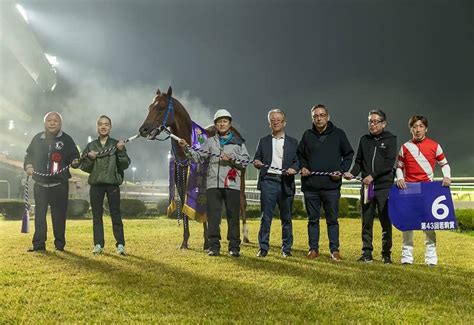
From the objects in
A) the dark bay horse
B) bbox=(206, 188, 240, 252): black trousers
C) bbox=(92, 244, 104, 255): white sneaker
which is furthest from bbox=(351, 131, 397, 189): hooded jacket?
bbox=(92, 244, 104, 255): white sneaker

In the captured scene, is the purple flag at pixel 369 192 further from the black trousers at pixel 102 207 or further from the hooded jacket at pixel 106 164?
the black trousers at pixel 102 207

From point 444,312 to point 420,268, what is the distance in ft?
7.49

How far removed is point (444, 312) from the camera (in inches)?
151

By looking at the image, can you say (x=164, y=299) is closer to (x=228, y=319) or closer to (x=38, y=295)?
(x=228, y=319)

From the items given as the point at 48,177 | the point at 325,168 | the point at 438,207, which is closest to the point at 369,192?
the point at 325,168

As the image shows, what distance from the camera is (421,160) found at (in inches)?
249

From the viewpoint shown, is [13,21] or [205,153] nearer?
[205,153]

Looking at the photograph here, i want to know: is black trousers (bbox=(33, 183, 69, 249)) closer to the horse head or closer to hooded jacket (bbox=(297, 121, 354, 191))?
the horse head

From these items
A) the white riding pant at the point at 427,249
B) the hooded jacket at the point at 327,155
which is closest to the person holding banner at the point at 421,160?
the white riding pant at the point at 427,249

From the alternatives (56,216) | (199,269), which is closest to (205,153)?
(199,269)

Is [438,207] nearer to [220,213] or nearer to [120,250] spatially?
[220,213]

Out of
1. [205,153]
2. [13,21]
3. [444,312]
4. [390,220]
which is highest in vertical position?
[13,21]

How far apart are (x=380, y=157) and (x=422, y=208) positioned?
839 mm

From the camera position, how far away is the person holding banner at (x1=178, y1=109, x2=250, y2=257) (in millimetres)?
6730
